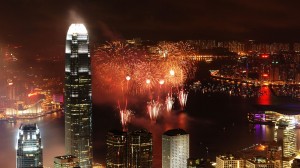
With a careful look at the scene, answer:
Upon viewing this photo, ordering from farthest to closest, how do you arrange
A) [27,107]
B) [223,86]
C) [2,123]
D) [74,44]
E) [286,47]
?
[223,86]
[286,47]
[27,107]
[2,123]
[74,44]

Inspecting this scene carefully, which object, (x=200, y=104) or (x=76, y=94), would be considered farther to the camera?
(x=200, y=104)

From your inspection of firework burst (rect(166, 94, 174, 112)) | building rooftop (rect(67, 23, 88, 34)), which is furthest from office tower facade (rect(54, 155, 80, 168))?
firework burst (rect(166, 94, 174, 112))

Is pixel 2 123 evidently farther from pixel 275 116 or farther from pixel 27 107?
pixel 275 116

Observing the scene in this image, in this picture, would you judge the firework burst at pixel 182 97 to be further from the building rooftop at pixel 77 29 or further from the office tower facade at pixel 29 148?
the office tower facade at pixel 29 148

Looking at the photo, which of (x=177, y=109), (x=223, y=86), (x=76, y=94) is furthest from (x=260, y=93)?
(x=76, y=94)

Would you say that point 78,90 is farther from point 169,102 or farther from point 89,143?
point 169,102

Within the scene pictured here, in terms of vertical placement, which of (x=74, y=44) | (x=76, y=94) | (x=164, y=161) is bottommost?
(x=164, y=161)

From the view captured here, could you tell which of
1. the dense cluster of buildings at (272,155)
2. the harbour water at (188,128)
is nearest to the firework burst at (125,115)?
the harbour water at (188,128)
